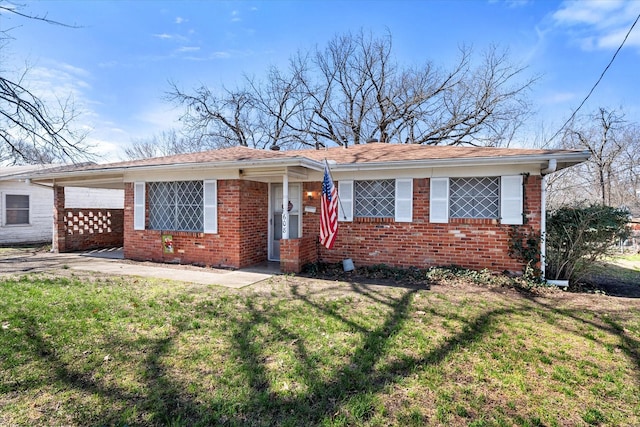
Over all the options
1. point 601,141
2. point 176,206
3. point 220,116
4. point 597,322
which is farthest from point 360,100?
point 597,322

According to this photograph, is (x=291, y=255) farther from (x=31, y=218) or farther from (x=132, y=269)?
(x=31, y=218)

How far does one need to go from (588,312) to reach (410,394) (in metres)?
3.58

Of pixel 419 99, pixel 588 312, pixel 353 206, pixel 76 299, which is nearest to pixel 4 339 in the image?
pixel 76 299

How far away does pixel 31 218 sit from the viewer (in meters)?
12.9

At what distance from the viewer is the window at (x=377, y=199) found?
7258mm

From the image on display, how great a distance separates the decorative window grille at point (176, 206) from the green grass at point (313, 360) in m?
3.08

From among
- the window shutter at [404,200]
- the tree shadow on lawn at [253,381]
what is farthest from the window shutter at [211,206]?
the window shutter at [404,200]

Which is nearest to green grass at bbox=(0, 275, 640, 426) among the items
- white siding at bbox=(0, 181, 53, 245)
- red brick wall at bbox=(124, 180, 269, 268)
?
red brick wall at bbox=(124, 180, 269, 268)

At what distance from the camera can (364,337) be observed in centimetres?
374

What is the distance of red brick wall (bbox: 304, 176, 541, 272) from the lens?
6.62 m

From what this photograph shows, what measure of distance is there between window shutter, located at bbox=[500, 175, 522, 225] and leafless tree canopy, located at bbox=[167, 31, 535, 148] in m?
13.8

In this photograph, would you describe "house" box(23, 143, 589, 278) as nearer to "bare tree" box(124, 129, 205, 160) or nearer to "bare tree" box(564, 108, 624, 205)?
"bare tree" box(564, 108, 624, 205)

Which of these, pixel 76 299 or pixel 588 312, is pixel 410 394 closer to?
pixel 588 312

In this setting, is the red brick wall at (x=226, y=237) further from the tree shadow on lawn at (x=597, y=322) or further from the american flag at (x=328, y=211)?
the tree shadow on lawn at (x=597, y=322)
